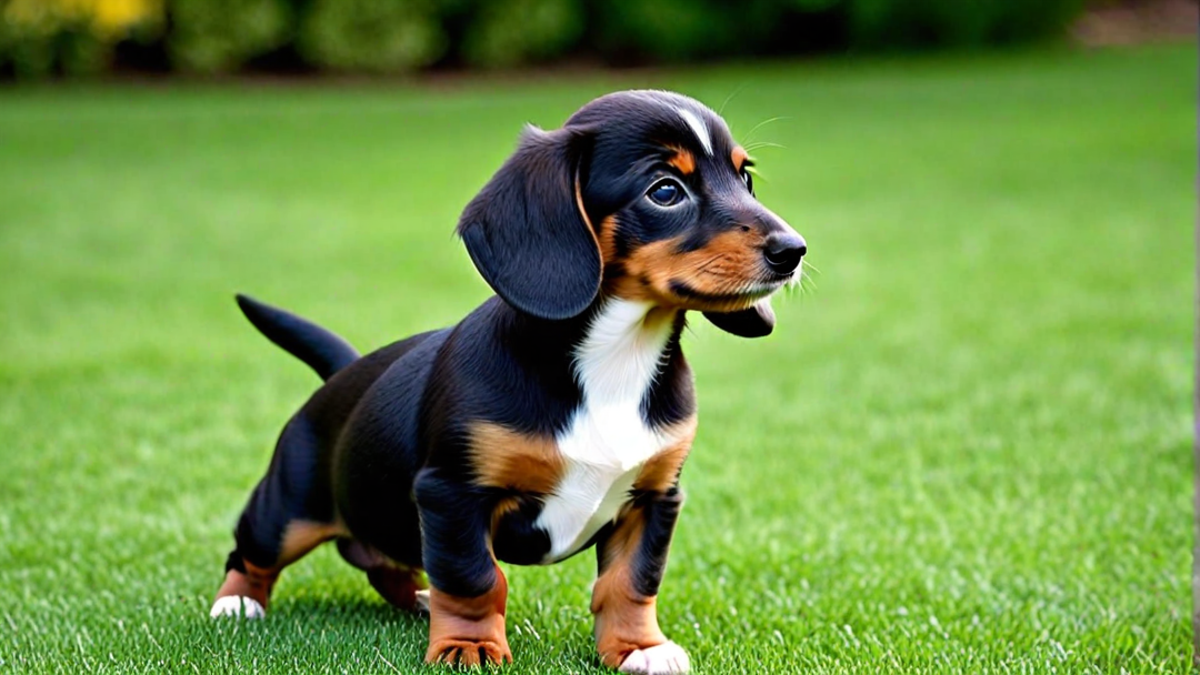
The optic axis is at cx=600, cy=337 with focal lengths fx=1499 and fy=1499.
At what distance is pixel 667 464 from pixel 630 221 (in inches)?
22.9

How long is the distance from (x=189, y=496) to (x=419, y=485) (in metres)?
2.57

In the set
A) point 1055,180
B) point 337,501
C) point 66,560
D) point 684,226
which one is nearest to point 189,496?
point 66,560

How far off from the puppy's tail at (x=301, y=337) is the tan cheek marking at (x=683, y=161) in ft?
4.77

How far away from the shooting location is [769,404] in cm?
716

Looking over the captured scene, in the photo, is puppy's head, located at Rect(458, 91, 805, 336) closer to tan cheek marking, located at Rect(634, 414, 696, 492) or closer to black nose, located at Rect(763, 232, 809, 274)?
black nose, located at Rect(763, 232, 809, 274)

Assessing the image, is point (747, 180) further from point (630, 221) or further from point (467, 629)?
point (467, 629)

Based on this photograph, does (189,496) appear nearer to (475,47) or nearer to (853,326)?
(853,326)

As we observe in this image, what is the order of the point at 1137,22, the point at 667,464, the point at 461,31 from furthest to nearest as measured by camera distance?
the point at 1137,22, the point at 461,31, the point at 667,464

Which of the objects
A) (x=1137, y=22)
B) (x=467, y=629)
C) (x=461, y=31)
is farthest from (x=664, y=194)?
(x=1137, y=22)

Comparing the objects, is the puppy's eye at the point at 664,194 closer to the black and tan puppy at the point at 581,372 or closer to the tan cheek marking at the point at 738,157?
the black and tan puppy at the point at 581,372

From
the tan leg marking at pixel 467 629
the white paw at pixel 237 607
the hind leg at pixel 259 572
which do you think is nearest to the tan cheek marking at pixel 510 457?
the tan leg marking at pixel 467 629

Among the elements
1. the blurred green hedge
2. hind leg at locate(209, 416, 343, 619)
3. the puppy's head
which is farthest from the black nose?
the blurred green hedge

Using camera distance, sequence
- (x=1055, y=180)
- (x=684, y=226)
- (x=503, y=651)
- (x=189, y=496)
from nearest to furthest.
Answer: (x=684, y=226) → (x=503, y=651) → (x=189, y=496) → (x=1055, y=180)

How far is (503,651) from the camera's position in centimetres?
350
